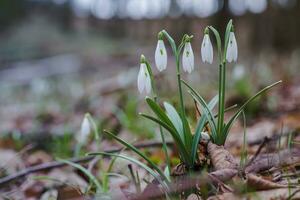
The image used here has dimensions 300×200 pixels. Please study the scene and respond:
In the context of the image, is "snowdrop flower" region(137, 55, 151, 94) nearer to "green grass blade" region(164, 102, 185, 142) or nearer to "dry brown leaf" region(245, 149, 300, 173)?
"green grass blade" region(164, 102, 185, 142)

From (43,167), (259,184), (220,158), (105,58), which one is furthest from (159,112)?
(105,58)

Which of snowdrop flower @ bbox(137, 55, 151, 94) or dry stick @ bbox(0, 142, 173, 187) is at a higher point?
snowdrop flower @ bbox(137, 55, 151, 94)

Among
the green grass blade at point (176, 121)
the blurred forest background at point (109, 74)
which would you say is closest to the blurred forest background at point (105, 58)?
the blurred forest background at point (109, 74)

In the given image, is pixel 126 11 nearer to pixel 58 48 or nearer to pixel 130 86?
pixel 58 48

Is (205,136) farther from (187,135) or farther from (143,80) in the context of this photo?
(143,80)

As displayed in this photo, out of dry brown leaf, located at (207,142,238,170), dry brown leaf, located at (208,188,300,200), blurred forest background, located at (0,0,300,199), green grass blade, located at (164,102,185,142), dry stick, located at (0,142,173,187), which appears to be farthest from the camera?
blurred forest background, located at (0,0,300,199)

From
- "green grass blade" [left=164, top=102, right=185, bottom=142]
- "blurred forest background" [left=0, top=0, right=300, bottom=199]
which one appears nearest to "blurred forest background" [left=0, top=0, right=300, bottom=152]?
"blurred forest background" [left=0, top=0, right=300, bottom=199]

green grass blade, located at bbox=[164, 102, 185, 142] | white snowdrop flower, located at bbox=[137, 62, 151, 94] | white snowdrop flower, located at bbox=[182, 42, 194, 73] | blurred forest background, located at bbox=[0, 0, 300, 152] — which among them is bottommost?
blurred forest background, located at bbox=[0, 0, 300, 152]

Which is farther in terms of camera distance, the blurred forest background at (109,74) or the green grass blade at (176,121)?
the blurred forest background at (109,74)

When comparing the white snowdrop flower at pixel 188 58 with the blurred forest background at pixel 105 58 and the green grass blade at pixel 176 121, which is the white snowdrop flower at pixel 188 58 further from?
the blurred forest background at pixel 105 58

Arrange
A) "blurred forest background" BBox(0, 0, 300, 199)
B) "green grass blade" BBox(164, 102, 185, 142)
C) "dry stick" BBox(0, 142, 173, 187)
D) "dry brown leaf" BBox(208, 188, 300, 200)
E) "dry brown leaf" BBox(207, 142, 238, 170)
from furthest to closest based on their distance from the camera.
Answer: "blurred forest background" BBox(0, 0, 300, 199) < "dry stick" BBox(0, 142, 173, 187) < "green grass blade" BBox(164, 102, 185, 142) < "dry brown leaf" BBox(207, 142, 238, 170) < "dry brown leaf" BBox(208, 188, 300, 200)
